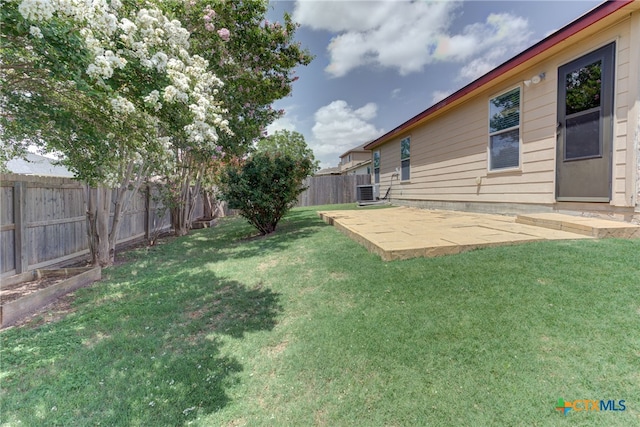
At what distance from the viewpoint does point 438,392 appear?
1.62 metres

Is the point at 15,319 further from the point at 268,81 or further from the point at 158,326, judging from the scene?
the point at 268,81

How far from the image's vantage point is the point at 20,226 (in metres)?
4.27

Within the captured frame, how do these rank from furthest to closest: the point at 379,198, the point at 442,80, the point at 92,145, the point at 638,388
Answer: the point at 379,198 < the point at 442,80 < the point at 92,145 < the point at 638,388

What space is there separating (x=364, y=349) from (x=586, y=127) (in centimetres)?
477

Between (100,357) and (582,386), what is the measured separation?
3.25 meters

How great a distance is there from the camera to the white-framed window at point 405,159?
1003cm

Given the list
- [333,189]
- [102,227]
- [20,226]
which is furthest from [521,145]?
[333,189]

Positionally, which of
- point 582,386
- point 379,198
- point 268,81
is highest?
point 268,81

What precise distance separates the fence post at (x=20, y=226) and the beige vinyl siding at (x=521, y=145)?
8422mm

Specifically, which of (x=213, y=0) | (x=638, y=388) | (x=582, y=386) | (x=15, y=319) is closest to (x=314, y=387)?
(x=582, y=386)

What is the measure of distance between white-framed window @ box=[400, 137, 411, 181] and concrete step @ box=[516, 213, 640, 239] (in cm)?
597

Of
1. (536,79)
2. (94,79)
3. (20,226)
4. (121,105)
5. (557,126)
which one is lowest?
(20,226)

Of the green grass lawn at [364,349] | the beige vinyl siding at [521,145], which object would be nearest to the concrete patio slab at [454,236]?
the green grass lawn at [364,349]
